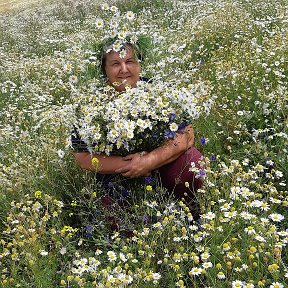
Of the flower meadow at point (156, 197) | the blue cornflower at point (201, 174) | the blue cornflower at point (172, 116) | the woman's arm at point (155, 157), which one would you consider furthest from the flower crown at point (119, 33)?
the blue cornflower at point (201, 174)

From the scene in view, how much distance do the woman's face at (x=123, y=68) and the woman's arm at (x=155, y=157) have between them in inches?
29.4

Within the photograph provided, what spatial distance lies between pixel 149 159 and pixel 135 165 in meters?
0.11

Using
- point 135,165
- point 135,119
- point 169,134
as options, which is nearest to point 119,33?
point 135,119

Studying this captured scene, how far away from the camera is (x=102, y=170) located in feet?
10.2

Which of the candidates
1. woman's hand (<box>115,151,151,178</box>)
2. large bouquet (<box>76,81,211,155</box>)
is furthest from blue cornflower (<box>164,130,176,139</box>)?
woman's hand (<box>115,151,151,178</box>)

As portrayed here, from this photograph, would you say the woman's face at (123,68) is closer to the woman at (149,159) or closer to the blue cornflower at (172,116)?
the woman at (149,159)

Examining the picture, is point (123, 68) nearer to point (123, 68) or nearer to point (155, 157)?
point (123, 68)

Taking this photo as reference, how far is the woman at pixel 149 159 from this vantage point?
→ 118 inches

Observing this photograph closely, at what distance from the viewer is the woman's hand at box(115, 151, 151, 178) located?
117 inches

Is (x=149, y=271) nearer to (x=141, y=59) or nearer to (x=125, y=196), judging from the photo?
(x=125, y=196)

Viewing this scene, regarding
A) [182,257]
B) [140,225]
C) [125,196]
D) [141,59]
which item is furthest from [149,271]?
[141,59]

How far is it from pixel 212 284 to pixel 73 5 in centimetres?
1713

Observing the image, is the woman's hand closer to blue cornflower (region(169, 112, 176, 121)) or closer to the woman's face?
blue cornflower (region(169, 112, 176, 121))

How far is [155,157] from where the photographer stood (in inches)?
119
